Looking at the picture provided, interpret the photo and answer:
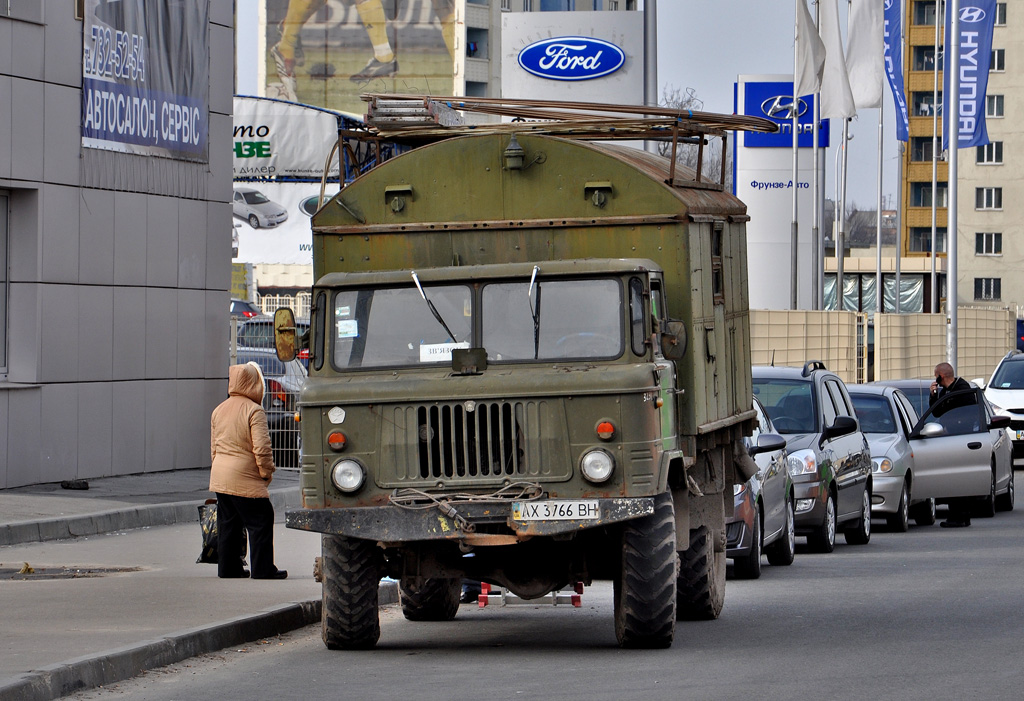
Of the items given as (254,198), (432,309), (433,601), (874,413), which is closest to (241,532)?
(433,601)

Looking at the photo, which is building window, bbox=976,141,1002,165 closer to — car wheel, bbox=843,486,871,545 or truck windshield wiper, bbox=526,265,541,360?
car wheel, bbox=843,486,871,545

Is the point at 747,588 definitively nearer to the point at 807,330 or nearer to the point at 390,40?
the point at 807,330

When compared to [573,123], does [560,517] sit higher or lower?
lower

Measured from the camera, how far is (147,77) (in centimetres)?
2044

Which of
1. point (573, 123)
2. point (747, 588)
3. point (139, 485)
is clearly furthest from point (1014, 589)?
point (139, 485)

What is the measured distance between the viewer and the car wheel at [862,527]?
17141 mm

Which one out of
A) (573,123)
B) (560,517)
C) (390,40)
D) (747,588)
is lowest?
(747,588)

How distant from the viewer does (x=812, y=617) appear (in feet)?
36.9

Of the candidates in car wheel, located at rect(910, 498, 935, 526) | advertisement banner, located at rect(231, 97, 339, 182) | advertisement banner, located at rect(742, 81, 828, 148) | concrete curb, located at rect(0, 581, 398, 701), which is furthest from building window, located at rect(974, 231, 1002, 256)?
concrete curb, located at rect(0, 581, 398, 701)

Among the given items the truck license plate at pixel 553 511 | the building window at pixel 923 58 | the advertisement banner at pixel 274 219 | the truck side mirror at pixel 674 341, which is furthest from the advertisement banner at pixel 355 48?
the truck license plate at pixel 553 511

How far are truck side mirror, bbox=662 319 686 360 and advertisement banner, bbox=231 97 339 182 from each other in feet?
123

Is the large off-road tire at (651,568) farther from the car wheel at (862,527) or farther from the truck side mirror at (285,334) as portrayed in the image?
the car wheel at (862,527)

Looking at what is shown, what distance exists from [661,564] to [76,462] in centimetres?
1141

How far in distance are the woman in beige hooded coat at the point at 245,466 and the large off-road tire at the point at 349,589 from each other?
303 centimetres
